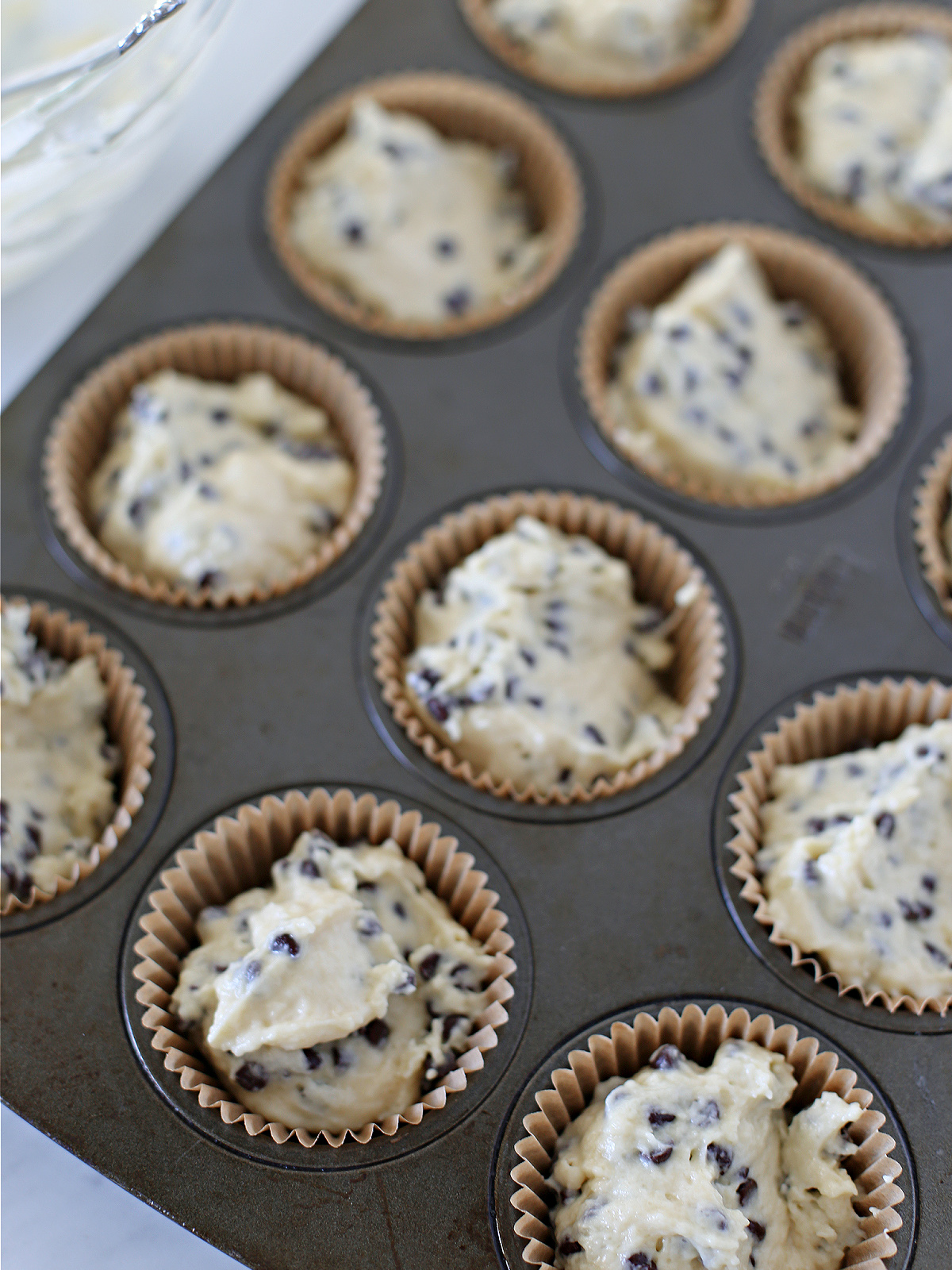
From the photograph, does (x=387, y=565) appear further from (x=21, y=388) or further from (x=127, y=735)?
(x=21, y=388)

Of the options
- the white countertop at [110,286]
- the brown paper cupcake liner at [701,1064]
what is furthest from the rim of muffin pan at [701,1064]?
the white countertop at [110,286]

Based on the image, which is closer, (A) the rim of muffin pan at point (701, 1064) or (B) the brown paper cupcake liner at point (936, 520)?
(A) the rim of muffin pan at point (701, 1064)

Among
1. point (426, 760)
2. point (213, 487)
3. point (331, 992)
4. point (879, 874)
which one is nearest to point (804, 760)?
point (879, 874)

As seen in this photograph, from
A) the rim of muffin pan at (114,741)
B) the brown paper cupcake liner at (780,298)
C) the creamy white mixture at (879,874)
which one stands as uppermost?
the rim of muffin pan at (114,741)

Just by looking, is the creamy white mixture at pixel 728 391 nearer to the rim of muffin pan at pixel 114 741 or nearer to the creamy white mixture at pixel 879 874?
the creamy white mixture at pixel 879 874

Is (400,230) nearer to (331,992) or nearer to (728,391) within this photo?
(728,391)

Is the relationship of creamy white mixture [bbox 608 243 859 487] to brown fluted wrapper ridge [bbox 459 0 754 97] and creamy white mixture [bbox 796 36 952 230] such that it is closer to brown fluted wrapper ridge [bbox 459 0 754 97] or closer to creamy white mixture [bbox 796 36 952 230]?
creamy white mixture [bbox 796 36 952 230]

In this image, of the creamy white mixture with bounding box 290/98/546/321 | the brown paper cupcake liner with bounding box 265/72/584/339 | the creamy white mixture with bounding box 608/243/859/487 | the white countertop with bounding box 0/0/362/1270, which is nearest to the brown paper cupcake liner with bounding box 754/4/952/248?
the creamy white mixture with bounding box 608/243/859/487
